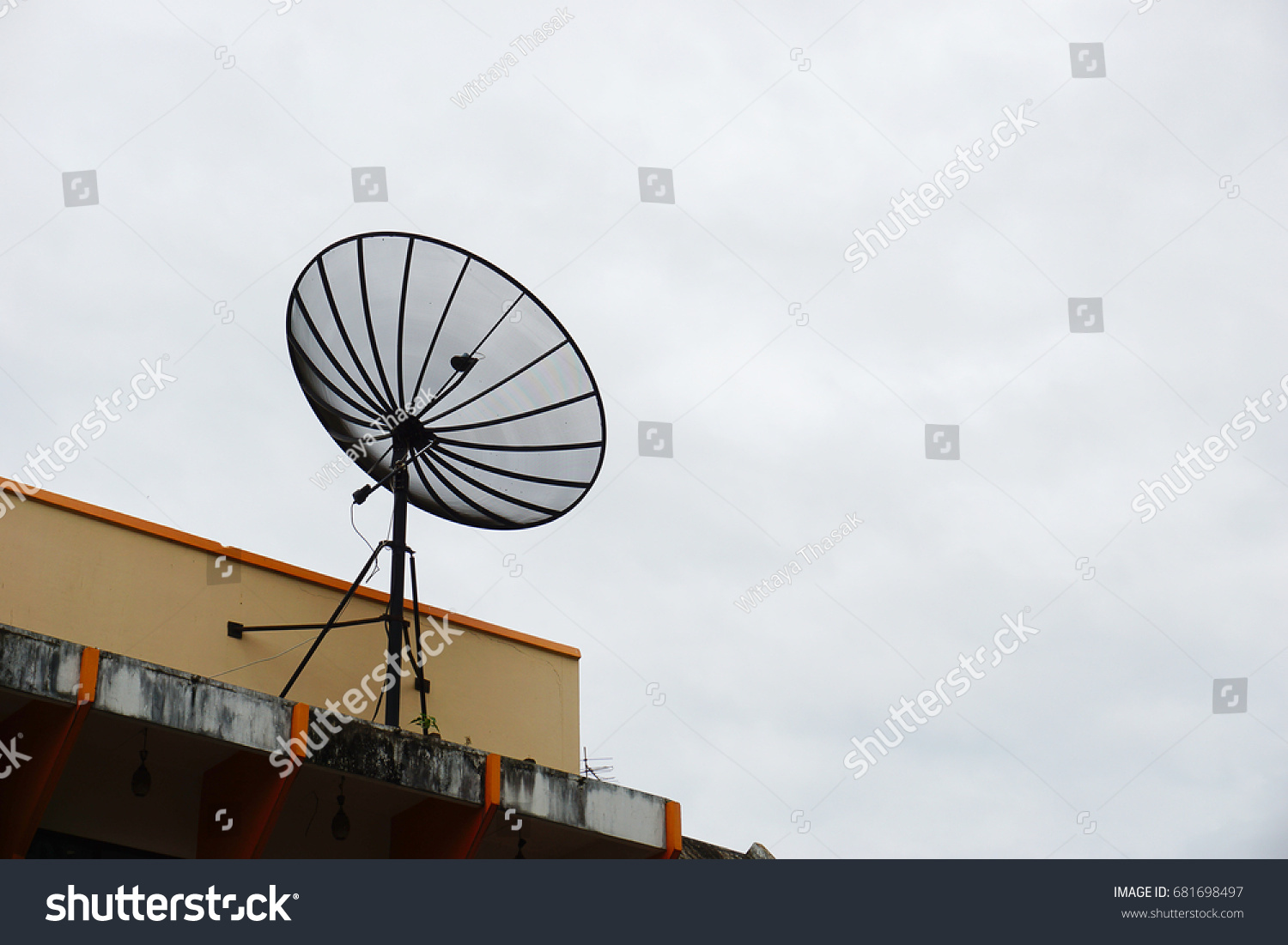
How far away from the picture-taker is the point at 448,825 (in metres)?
13.3

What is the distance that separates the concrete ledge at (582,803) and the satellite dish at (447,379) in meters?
3.76

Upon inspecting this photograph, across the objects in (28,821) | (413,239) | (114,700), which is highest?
(413,239)

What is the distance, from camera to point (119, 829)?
12.5m

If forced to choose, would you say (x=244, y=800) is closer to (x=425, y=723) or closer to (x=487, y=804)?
(x=487, y=804)

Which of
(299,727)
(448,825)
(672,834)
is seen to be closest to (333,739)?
(299,727)

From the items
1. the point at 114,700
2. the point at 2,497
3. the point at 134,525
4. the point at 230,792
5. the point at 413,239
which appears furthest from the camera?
the point at 413,239

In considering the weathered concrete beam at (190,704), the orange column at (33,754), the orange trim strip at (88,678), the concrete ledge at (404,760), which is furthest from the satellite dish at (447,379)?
the orange column at (33,754)

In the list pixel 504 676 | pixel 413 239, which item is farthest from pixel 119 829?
pixel 413 239

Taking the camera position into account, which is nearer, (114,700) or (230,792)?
(114,700)

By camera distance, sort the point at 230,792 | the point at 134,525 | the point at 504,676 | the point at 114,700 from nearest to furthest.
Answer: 1. the point at 114,700
2. the point at 230,792
3. the point at 134,525
4. the point at 504,676

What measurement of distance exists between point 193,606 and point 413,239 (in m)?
4.70

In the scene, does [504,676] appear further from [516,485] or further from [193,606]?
[193,606]

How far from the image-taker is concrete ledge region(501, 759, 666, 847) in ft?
44.3

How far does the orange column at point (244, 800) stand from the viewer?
1215cm
